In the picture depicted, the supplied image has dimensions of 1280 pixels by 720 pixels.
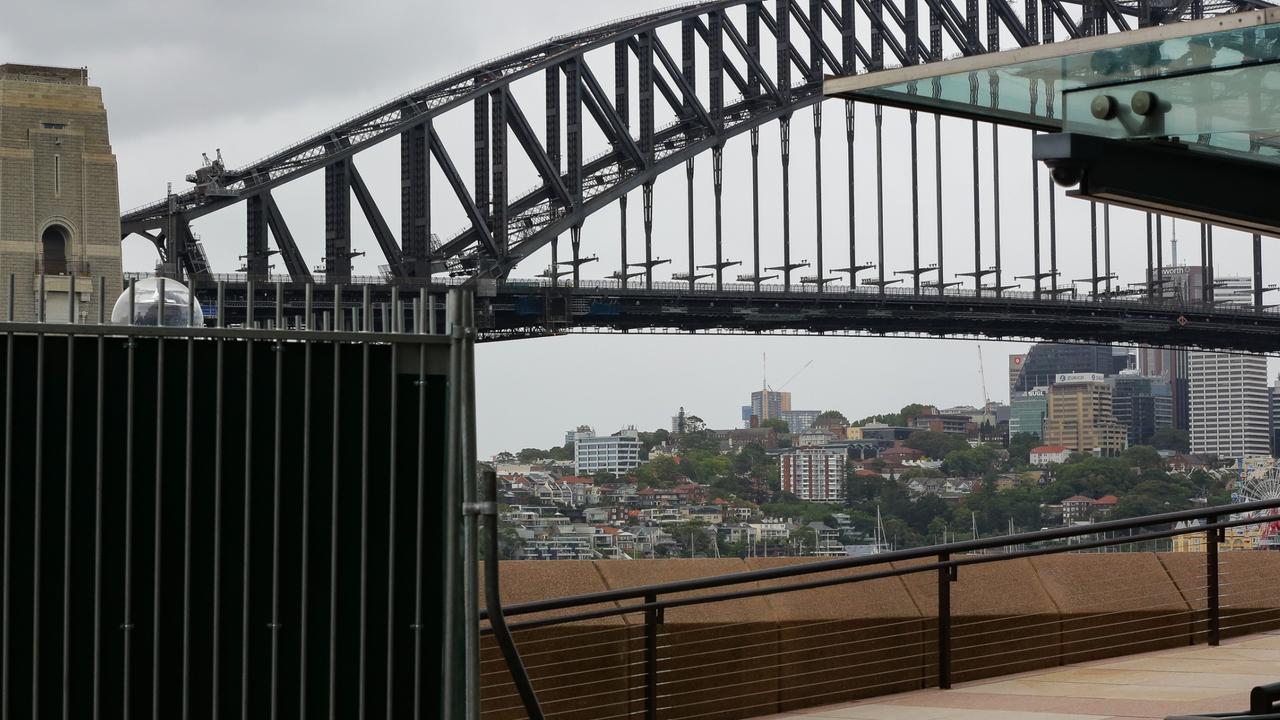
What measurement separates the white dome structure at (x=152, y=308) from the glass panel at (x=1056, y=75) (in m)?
1.97

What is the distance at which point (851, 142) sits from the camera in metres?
49.8

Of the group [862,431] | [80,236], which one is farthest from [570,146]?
[862,431]

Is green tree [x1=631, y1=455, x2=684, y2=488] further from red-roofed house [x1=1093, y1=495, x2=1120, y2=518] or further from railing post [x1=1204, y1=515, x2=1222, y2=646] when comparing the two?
railing post [x1=1204, y1=515, x2=1222, y2=646]

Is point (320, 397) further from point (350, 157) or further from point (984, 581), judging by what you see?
point (350, 157)

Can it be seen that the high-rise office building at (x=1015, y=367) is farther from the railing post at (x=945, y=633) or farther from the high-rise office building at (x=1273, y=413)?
the railing post at (x=945, y=633)

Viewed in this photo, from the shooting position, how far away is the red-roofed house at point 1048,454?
5581cm

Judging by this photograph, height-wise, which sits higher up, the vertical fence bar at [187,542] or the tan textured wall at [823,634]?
the vertical fence bar at [187,542]

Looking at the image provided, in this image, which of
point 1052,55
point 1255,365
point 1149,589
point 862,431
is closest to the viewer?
point 1052,55

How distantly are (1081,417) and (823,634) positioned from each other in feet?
208

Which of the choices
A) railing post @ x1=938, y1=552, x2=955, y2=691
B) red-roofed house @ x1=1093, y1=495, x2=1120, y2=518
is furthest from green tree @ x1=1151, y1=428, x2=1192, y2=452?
railing post @ x1=938, y1=552, x2=955, y2=691

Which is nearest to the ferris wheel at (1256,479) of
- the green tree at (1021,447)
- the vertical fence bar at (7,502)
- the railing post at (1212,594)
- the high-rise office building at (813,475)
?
the green tree at (1021,447)

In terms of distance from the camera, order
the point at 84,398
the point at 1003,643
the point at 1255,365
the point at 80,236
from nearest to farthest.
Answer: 1. the point at 84,398
2. the point at 1003,643
3. the point at 80,236
4. the point at 1255,365

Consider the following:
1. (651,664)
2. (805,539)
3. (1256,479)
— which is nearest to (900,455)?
(1256,479)

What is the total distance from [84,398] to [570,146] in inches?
1709
